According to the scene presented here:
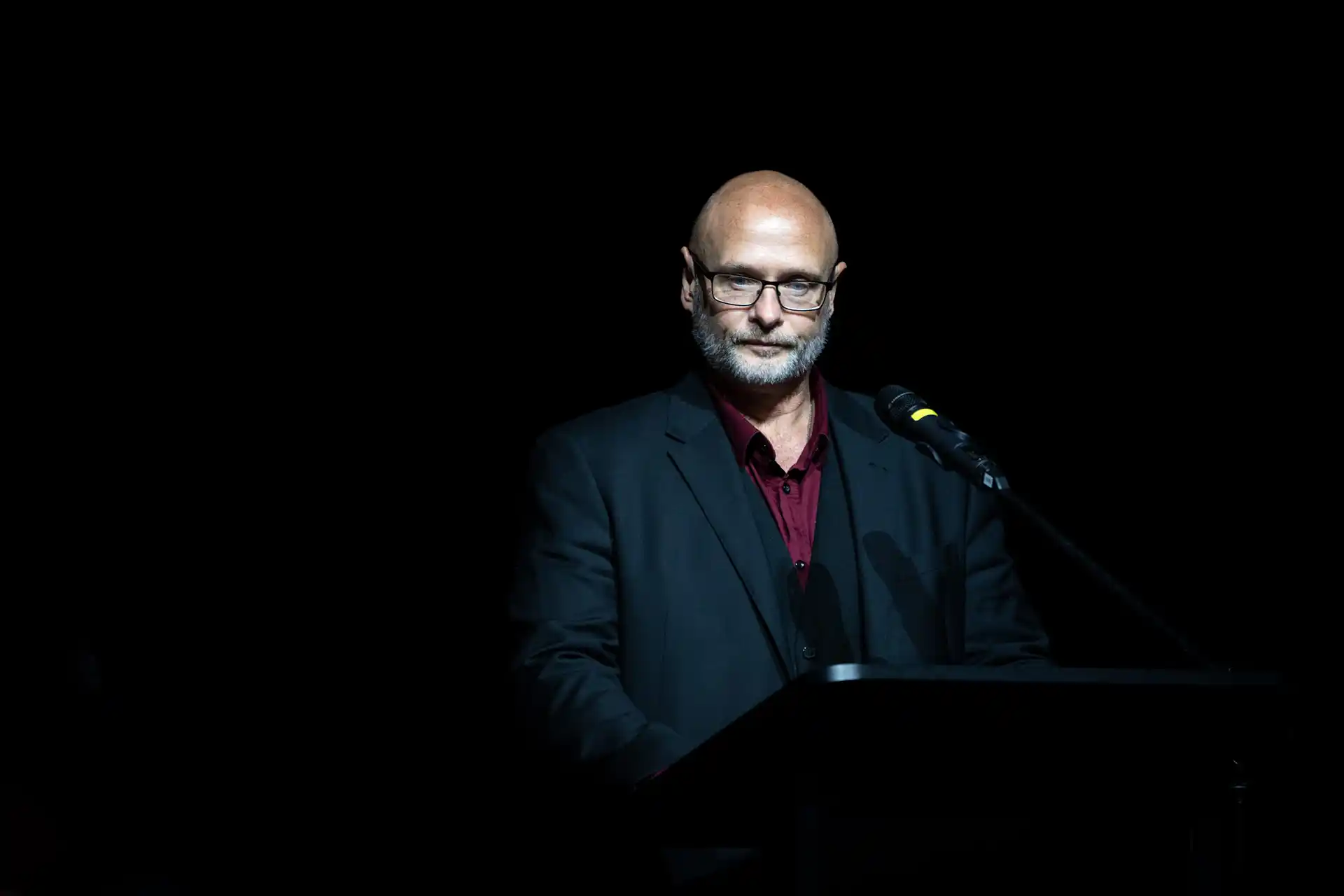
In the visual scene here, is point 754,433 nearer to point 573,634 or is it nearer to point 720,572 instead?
point 720,572

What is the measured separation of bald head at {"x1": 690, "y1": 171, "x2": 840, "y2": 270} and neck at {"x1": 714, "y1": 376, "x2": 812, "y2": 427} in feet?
0.76

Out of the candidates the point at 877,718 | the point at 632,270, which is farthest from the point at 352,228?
the point at 877,718

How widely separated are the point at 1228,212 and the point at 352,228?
191 centimetres

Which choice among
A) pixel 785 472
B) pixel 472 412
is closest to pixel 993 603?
pixel 785 472

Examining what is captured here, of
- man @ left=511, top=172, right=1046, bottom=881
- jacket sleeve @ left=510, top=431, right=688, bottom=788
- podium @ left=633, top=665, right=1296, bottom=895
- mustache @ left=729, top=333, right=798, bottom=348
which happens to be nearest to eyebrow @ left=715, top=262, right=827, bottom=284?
man @ left=511, top=172, right=1046, bottom=881

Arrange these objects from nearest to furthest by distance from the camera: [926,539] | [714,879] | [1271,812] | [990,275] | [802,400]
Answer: [714,879] < [926,539] < [802,400] < [1271,812] < [990,275]

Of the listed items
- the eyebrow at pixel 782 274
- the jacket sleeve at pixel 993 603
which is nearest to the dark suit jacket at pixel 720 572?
the jacket sleeve at pixel 993 603

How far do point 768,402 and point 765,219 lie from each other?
34 cm

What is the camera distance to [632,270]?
3195 mm

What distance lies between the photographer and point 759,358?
2566 millimetres

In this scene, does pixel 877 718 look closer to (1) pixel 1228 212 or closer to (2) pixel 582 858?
(2) pixel 582 858

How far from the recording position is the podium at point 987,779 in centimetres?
132

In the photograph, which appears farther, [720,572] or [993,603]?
[993,603]

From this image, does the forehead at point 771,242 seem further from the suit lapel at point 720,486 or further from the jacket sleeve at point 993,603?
the jacket sleeve at point 993,603
